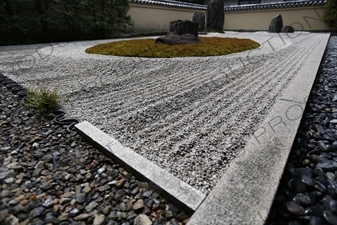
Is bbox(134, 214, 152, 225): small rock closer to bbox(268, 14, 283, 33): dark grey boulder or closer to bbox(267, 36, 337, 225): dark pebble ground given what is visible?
bbox(267, 36, 337, 225): dark pebble ground

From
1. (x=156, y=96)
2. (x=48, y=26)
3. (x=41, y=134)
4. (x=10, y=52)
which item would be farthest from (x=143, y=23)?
(x=41, y=134)

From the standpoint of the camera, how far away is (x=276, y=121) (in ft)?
4.41

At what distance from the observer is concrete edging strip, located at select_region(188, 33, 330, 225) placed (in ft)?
2.40

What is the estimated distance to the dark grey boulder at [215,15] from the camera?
8.84m

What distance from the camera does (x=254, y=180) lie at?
87cm

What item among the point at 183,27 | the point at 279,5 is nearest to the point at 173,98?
the point at 183,27

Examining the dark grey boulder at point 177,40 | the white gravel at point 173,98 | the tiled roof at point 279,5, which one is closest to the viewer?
the white gravel at point 173,98

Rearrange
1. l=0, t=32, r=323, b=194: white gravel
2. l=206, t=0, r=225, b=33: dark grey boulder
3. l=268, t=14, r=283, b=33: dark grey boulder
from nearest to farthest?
1. l=0, t=32, r=323, b=194: white gravel
2. l=206, t=0, r=225, b=33: dark grey boulder
3. l=268, t=14, r=283, b=33: dark grey boulder

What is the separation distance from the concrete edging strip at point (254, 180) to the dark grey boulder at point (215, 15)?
909cm

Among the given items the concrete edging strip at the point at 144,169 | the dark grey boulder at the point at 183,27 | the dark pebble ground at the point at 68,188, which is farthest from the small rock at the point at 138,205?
the dark grey boulder at the point at 183,27

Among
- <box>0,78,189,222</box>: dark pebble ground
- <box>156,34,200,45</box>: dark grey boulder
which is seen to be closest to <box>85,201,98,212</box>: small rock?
<box>0,78,189,222</box>: dark pebble ground

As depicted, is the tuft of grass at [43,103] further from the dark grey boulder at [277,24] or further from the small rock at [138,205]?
the dark grey boulder at [277,24]

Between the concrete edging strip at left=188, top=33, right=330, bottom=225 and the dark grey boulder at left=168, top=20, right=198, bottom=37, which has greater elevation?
the dark grey boulder at left=168, top=20, right=198, bottom=37

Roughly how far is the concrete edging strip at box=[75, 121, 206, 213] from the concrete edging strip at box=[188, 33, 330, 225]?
7cm
